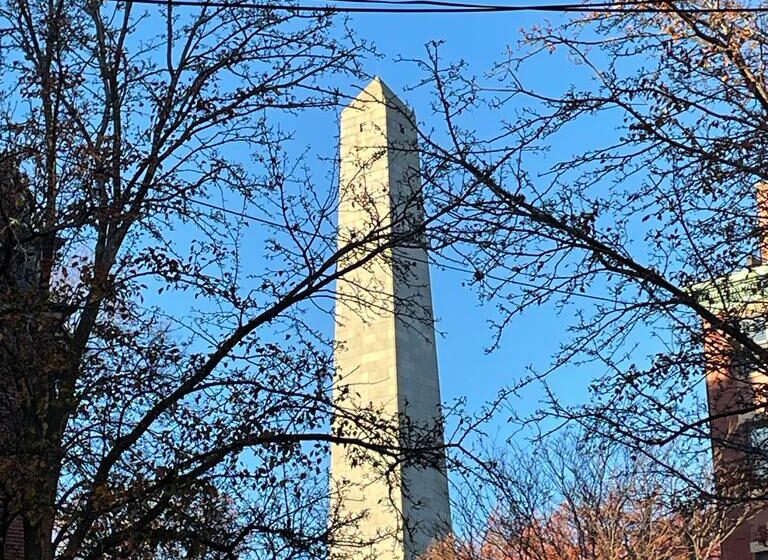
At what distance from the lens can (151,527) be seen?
340 inches

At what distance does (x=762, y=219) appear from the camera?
788 cm

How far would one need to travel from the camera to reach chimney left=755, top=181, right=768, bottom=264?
7.54 metres

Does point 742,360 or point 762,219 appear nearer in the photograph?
point 742,360

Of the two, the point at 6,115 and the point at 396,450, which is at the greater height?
the point at 6,115

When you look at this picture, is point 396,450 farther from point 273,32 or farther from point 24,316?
point 273,32

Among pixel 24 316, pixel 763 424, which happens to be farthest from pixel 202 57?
pixel 763 424

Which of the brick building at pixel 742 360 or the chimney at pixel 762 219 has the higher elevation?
the chimney at pixel 762 219

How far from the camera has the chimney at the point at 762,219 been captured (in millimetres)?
7535

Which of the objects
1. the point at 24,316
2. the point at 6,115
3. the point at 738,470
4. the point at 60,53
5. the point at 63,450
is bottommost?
the point at 738,470

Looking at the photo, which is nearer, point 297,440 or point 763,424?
point 763,424

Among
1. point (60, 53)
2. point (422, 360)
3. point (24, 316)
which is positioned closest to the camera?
point (24, 316)

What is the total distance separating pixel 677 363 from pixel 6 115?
612cm

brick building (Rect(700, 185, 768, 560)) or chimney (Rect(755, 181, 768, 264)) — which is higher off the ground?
chimney (Rect(755, 181, 768, 264))

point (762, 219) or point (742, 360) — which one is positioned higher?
point (762, 219)
